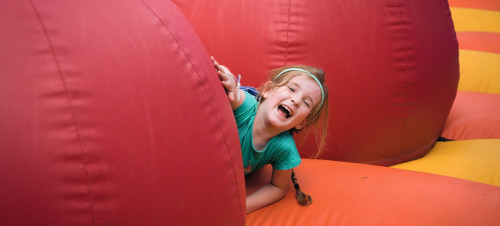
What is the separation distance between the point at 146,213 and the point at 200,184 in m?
0.13

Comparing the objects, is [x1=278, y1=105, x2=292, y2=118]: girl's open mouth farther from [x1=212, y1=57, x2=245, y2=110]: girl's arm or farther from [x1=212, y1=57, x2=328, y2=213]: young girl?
[x1=212, y1=57, x2=245, y2=110]: girl's arm

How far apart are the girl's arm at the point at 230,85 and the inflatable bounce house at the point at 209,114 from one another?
128mm

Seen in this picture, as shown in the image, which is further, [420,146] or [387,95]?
[420,146]

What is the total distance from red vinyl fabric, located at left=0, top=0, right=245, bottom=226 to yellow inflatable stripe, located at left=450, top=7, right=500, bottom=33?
11.2ft

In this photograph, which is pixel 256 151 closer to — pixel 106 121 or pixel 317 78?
pixel 317 78

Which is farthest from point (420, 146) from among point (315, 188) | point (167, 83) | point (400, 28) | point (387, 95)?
point (167, 83)

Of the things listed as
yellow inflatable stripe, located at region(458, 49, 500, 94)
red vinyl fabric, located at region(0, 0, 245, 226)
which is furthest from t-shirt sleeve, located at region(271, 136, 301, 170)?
yellow inflatable stripe, located at region(458, 49, 500, 94)

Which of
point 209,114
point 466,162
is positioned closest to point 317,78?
point 209,114

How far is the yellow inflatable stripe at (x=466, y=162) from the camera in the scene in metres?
1.93

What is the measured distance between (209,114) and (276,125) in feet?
1.52

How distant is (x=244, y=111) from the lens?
156cm

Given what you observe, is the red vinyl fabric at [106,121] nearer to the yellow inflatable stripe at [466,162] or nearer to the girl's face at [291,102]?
the girl's face at [291,102]

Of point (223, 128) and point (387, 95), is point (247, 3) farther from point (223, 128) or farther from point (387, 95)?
point (223, 128)

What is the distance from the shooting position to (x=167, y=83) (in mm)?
1008
